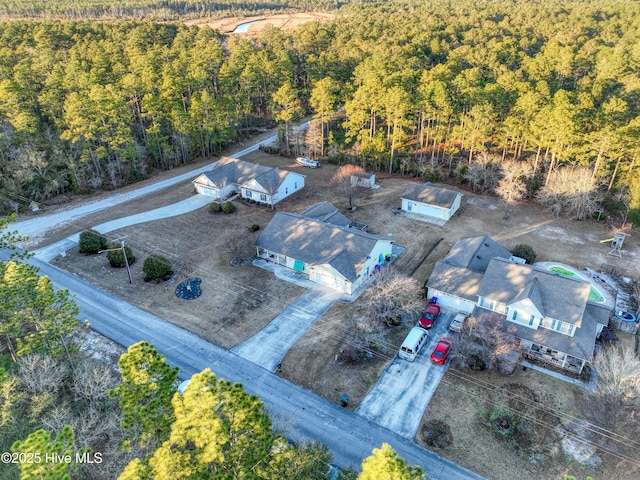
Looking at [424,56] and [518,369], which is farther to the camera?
[424,56]

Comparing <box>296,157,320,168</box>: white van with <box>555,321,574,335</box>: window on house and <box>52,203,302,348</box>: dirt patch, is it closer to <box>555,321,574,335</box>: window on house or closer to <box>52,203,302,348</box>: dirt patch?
<box>52,203,302,348</box>: dirt patch

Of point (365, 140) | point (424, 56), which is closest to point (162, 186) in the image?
point (365, 140)

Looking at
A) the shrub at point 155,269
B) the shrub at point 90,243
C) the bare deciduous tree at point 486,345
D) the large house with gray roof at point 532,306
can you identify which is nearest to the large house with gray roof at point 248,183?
the shrub at point 90,243

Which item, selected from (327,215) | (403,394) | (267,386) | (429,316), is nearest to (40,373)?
(267,386)

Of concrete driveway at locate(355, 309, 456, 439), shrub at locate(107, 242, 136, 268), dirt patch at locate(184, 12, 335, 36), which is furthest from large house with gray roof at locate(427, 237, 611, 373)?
dirt patch at locate(184, 12, 335, 36)

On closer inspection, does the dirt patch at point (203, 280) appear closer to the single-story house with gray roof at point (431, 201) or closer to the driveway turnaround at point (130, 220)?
the driveway turnaround at point (130, 220)

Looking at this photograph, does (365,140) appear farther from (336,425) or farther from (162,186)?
(336,425)
